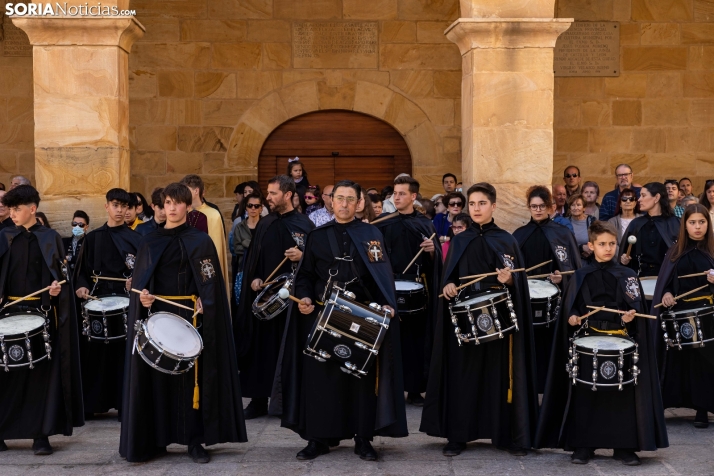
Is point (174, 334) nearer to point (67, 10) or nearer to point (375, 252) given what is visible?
point (375, 252)

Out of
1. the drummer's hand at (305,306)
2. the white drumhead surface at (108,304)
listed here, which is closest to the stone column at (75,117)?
the white drumhead surface at (108,304)

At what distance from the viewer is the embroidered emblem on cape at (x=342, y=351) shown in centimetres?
619

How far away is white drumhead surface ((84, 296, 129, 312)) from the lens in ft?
24.3

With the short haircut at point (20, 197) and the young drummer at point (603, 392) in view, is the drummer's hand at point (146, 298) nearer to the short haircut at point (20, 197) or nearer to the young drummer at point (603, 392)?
the short haircut at point (20, 197)

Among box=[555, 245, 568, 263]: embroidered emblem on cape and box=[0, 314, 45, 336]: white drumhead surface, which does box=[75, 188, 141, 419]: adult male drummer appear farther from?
box=[555, 245, 568, 263]: embroidered emblem on cape

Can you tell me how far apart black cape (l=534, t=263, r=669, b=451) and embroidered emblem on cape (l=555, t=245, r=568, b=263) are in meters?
1.53

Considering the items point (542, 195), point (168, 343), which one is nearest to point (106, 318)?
point (168, 343)

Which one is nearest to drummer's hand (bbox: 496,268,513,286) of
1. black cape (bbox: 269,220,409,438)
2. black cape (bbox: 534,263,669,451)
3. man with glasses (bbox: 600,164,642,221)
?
black cape (bbox: 534,263,669,451)

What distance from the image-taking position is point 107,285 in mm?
7789

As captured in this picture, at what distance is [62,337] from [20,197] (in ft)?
3.30

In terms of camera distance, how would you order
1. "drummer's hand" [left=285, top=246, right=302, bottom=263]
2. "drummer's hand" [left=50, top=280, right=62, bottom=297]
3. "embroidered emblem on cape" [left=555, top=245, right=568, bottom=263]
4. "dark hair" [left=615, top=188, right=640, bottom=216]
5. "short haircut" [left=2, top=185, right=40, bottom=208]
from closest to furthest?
"drummer's hand" [left=50, top=280, right=62, bottom=297], "short haircut" [left=2, top=185, right=40, bottom=208], "drummer's hand" [left=285, top=246, right=302, bottom=263], "embroidered emblem on cape" [left=555, top=245, right=568, bottom=263], "dark hair" [left=615, top=188, right=640, bottom=216]

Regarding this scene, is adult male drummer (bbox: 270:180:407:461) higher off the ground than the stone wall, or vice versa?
the stone wall

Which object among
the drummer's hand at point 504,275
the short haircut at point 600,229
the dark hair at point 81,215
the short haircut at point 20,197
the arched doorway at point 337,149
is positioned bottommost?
the drummer's hand at point 504,275

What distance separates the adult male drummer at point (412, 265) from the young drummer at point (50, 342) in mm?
2686
